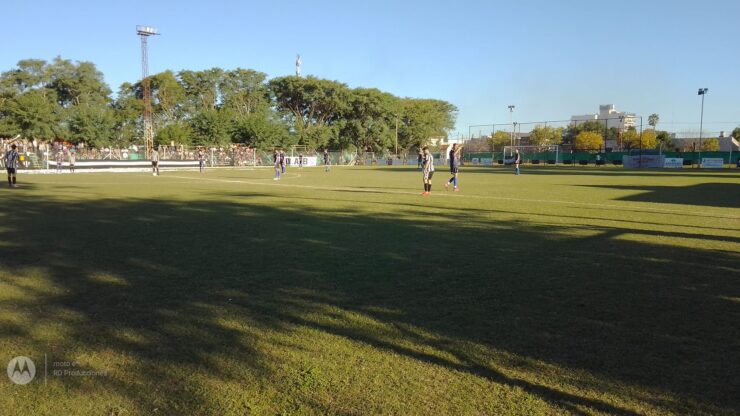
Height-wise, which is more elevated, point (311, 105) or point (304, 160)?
point (311, 105)

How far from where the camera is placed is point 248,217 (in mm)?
13305

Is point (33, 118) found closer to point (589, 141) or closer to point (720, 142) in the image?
point (589, 141)

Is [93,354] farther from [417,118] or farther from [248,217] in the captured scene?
[417,118]

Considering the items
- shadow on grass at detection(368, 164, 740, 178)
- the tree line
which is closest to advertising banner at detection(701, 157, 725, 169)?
shadow on grass at detection(368, 164, 740, 178)

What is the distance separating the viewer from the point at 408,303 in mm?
5664

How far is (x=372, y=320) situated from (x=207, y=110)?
2997 inches

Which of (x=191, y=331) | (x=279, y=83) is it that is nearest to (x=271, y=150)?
(x=279, y=83)

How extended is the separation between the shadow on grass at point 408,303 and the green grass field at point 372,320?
0.03 m

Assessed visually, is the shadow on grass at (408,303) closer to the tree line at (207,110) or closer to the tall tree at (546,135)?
the tree line at (207,110)

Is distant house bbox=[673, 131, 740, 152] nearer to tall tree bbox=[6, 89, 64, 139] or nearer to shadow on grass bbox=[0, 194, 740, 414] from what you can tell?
shadow on grass bbox=[0, 194, 740, 414]

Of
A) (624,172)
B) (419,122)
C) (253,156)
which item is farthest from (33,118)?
(624,172)

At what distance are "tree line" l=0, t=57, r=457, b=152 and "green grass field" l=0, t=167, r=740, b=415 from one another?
65056 millimetres

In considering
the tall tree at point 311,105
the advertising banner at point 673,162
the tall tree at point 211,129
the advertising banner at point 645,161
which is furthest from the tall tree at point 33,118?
the advertising banner at point 673,162

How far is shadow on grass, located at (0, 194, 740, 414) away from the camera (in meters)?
3.88
